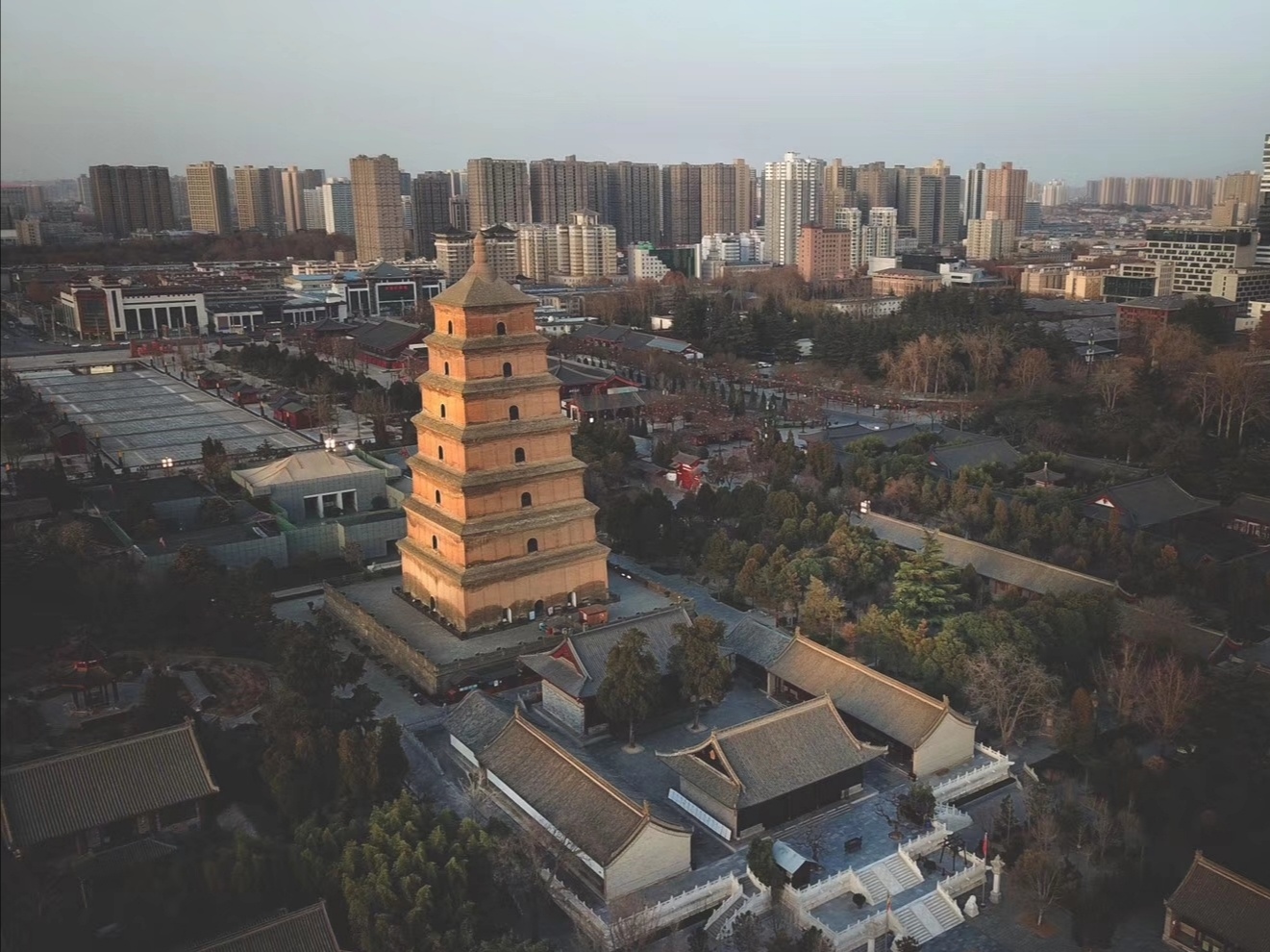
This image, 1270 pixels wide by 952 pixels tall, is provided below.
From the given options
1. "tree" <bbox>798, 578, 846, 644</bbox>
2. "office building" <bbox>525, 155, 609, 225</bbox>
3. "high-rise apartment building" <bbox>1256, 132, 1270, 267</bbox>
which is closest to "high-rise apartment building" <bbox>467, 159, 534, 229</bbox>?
"office building" <bbox>525, 155, 609, 225</bbox>

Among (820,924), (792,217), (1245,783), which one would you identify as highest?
(792,217)

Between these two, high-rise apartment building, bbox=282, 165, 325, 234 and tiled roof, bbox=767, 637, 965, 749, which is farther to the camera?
high-rise apartment building, bbox=282, 165, 325, 234

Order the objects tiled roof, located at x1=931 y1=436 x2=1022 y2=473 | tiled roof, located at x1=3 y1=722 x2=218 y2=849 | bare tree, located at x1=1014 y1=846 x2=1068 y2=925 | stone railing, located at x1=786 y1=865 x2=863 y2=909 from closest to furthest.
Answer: bare tree, located at x1=1014 y1=846 x2=1068 y2=925
tiled roof, located at x1=3 y1=722 x2=218 y2=849
stone railing, located at x1=786 y1=865 x2=863 y2=909
tiled roof, located at x1=931 y1=436 x2=1022 y2=473

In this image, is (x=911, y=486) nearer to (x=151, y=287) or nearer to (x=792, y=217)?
(x=151, y=287)

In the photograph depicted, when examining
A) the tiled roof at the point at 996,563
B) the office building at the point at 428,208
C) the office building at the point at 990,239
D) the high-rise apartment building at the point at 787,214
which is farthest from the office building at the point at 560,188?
the tiled roof at the point at 996,563

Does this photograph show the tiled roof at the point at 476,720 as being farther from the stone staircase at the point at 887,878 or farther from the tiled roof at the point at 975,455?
the tiled roof at the point at 975,455

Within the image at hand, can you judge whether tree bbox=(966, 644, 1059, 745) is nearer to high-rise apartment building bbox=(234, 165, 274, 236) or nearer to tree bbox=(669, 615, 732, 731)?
tree bbox=(669, 615, 732, 731)

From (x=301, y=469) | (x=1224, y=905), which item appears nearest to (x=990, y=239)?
(x=301, y=469)

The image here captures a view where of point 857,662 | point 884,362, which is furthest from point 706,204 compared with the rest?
point 857,662
